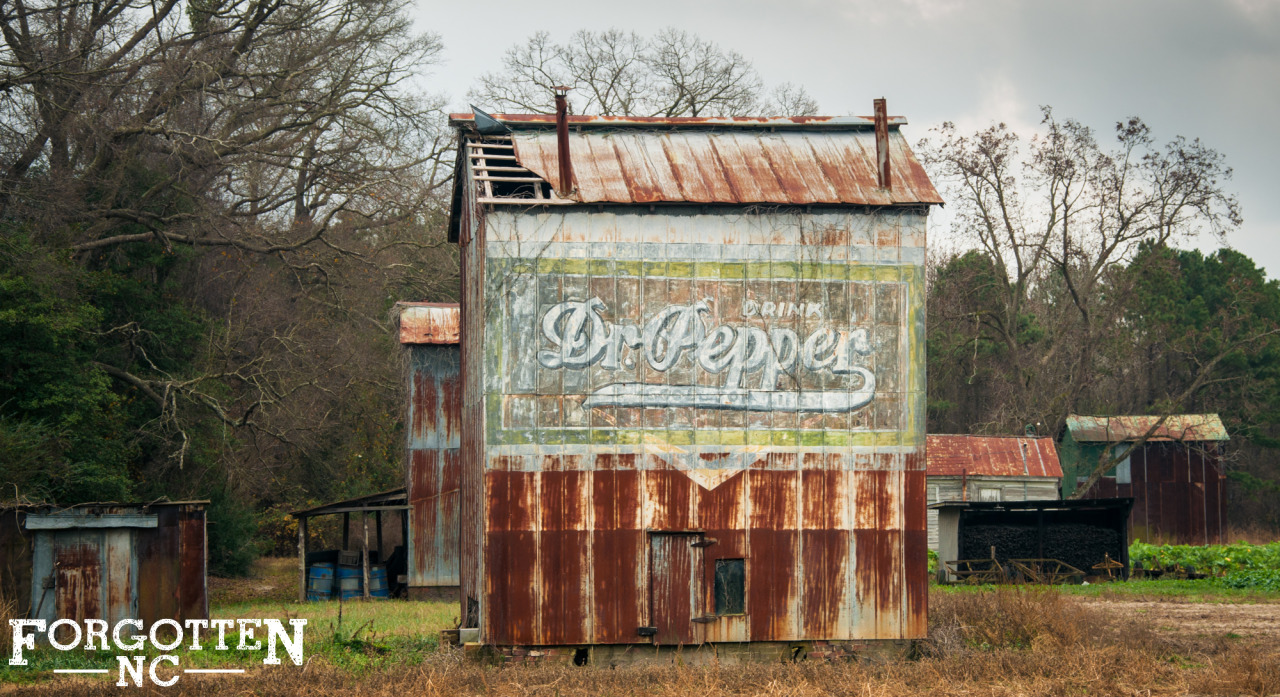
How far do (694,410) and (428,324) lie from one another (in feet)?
43.3

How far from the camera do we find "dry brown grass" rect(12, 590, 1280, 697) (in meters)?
13.8

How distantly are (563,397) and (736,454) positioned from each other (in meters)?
2.51

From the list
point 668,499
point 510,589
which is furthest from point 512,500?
point 668,499

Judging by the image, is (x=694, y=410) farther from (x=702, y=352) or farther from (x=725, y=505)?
(x=725, y=505)

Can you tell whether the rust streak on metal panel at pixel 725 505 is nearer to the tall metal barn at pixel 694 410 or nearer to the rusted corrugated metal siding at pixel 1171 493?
the tall metal barn at pixel 694 410

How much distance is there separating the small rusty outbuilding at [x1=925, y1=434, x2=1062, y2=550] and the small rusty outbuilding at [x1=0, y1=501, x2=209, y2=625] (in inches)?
1014

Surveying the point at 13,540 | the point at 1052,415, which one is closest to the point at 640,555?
the point at 13,540

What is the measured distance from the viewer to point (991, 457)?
131 feet

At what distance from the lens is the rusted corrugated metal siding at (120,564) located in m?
18.5

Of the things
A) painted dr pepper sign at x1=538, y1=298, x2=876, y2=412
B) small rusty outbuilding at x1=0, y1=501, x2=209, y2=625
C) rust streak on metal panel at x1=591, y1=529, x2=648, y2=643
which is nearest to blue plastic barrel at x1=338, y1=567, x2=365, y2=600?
small rusty outbuilding at x1=0, y1=501, x2=209, y2=625

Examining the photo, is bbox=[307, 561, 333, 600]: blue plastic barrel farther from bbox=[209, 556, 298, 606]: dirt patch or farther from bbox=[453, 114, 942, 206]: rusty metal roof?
bbox=[453, 114, 942, 206]: rusty metal roof

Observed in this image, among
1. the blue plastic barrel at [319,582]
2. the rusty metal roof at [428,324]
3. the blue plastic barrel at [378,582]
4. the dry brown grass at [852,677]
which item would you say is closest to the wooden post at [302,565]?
the blue plastic barrel at [319,582]

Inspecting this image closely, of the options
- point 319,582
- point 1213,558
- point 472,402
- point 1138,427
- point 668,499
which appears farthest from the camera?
point 1138,427

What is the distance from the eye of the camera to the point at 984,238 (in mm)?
46500
